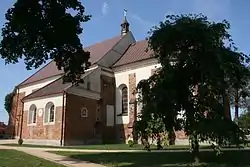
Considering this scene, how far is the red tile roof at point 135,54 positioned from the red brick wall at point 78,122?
675 centimetres

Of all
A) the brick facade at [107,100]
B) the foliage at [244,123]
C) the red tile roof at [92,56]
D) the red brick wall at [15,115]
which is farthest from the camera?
the red brick wall at [15,115]

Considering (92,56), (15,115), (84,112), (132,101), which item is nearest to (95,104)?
(84,112)

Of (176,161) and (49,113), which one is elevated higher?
(49,113)

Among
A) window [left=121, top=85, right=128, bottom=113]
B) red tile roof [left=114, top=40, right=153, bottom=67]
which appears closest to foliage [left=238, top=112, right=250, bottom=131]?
red tile roof [left=114, top=40, right=153, bottom=67]

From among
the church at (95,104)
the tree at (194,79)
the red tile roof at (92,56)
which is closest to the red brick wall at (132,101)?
the church at (95,104)

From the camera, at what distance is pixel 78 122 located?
32875mm

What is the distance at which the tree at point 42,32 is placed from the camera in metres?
15.8

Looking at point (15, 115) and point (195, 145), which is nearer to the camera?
point (195, 145)

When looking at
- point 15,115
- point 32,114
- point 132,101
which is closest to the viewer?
point 132,101

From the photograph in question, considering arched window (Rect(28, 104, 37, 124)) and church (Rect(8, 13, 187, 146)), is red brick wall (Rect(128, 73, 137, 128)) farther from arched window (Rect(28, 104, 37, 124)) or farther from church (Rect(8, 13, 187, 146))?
arched window (Rect(28, 104, 37, 124))

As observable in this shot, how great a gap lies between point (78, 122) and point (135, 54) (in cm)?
1102

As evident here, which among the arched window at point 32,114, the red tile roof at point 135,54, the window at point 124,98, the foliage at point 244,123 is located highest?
the red tile roof at point 135,54

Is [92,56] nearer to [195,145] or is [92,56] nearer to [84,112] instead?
[84,112]

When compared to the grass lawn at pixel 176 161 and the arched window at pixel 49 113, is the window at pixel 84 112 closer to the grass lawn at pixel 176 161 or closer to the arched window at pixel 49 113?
the arched window at pixel 49 113
